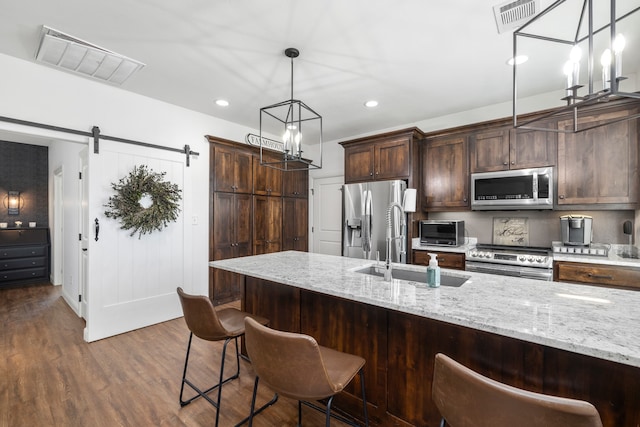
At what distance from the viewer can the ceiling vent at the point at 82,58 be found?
229 cm

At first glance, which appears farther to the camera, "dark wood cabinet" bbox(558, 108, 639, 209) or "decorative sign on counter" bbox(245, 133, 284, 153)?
"decorative sign on counter" bbox(245, 133, 284, 153)

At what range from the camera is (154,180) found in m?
3.35

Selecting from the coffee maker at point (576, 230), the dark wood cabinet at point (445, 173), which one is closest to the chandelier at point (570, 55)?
the dark wood cabinet at point (445, 173)

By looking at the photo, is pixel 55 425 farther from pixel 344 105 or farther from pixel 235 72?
pixel 344 105

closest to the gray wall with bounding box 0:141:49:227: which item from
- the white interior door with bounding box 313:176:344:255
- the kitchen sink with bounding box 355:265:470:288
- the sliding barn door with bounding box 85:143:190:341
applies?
the sliding barn door with bounding box 85:143:190:341

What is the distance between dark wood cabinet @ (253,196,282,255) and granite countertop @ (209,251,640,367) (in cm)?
261

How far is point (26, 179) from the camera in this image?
5.46 m

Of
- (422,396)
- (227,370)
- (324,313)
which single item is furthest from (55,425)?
(422,396)

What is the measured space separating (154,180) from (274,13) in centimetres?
234

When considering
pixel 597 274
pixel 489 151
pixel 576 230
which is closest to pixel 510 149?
pixel 489 151

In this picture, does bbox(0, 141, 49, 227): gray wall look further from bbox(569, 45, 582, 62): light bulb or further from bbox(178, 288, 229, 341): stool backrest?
bbox(569, 45, 582, 62): light bulb

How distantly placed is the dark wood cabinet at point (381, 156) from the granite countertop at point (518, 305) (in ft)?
7.40

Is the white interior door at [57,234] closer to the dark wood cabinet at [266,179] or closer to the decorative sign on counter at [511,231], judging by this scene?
the dark wood cabinet at [266,179]

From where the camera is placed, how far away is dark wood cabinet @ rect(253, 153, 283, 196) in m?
4.56
